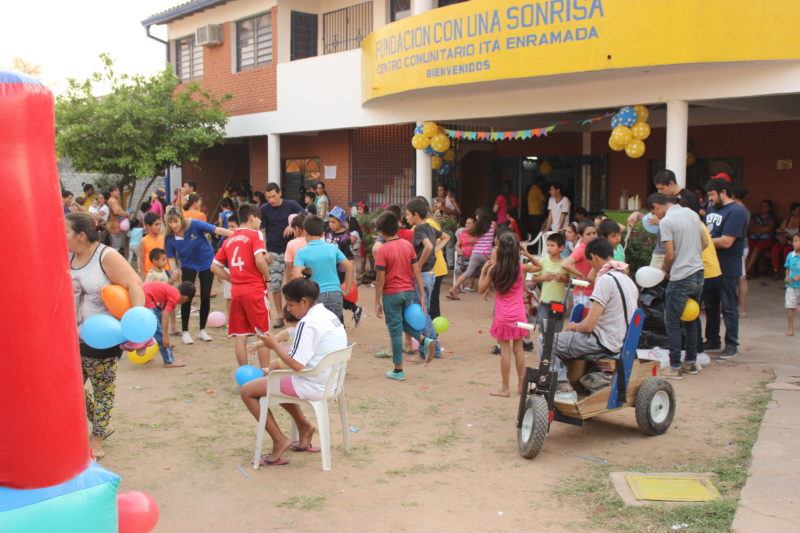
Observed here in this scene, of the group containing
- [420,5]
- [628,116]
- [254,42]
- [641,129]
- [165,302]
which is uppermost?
[254,42]

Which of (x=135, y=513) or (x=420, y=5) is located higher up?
(x=420, y=5)

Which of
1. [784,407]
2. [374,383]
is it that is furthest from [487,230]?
[784,407]

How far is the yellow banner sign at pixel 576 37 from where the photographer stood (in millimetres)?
9469

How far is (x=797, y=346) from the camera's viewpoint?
8.63 m

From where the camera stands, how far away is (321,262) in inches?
279

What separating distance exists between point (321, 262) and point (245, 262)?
71 cm

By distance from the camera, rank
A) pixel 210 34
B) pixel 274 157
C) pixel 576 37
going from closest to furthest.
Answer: pixel 576 37 → pixel 274 157 → pixel 210 34

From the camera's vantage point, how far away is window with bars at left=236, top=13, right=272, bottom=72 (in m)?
18.1

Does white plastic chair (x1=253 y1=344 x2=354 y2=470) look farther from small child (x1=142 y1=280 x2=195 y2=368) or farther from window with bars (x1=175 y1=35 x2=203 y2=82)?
window with bars (x1=175 y1=35 x2=203 y2=82)

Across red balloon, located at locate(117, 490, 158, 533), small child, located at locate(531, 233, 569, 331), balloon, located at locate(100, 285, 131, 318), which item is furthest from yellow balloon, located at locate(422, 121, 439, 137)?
red balloon, located at locate(117, 490, 158, 533)

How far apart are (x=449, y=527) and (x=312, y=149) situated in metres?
15.0

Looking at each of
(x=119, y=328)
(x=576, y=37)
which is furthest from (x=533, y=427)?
(x=576, y=37)

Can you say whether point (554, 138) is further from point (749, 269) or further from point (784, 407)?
point (784, 407)

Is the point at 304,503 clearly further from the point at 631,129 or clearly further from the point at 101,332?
the point at 631,129
